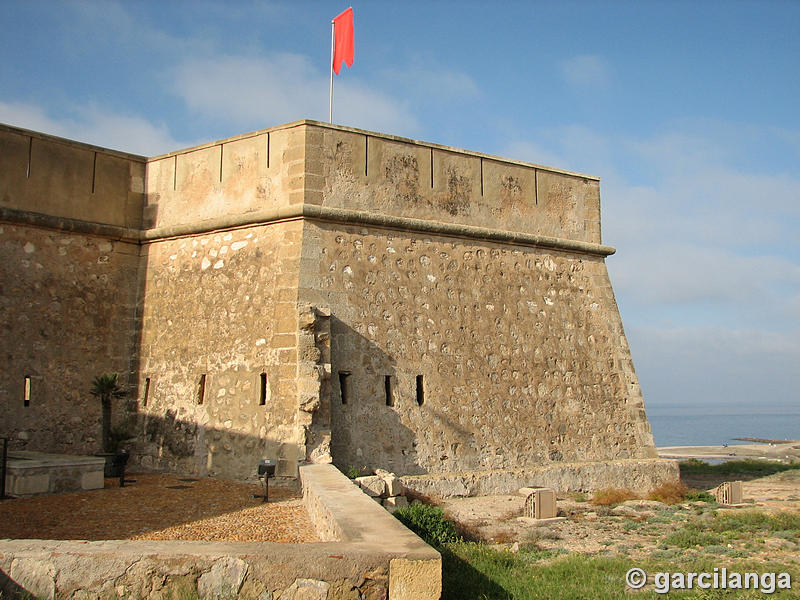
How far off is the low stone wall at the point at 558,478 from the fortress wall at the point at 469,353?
215mm

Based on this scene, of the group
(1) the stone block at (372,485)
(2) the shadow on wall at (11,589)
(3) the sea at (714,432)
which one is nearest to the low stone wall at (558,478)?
(1) the stone block at (372,485)

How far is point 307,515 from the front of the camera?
730 cm

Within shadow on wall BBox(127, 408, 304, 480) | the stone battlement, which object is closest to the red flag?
the stone battlement

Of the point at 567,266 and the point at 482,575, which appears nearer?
the point at 482,575

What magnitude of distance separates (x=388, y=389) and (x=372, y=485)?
6.72ft

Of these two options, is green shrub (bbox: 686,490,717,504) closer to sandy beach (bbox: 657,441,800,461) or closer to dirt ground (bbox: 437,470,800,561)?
dirt ground (bbox: 437,470,800,561)

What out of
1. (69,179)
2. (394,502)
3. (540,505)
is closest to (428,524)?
(394,502)

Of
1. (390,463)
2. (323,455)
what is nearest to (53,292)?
(323,455)

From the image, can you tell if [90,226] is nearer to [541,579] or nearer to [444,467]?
[444,467]

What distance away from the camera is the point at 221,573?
Answer: 13.5 feet

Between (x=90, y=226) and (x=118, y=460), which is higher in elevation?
(x=90, y=226)

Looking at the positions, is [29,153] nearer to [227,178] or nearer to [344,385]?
[227,178]

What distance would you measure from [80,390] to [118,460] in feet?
6.41

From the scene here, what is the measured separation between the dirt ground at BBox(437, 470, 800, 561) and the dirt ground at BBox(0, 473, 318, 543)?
2.50 m
